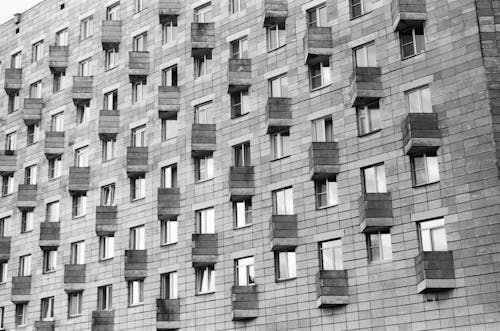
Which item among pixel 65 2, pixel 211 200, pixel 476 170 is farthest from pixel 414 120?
pixel 65 2

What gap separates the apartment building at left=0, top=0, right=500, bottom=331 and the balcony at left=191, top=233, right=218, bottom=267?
71 mm

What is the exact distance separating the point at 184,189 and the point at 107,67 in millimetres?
11168

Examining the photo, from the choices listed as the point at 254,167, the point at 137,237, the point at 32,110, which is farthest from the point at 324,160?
the point at 32,110

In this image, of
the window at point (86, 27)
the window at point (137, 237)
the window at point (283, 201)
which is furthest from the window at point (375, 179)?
the window at point (86, 27)

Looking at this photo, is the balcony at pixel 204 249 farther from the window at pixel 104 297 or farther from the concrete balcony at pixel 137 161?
the window at pixel 104 297

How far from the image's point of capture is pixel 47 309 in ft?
158

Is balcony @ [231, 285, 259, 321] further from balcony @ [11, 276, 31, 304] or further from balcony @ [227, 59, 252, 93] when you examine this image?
balcony @ [11, 276, 31, 304]

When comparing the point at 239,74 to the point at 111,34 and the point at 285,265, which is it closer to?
the point at 285,265

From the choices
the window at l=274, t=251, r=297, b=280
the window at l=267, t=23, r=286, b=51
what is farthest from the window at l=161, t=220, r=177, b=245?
the window at l=267, t=23, r=286, b=51

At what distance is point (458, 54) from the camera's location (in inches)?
1378

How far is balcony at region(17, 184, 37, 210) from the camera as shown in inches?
2007

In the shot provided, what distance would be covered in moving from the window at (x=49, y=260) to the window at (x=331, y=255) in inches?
746

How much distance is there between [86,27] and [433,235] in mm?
28848

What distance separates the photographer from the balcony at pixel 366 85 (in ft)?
121
